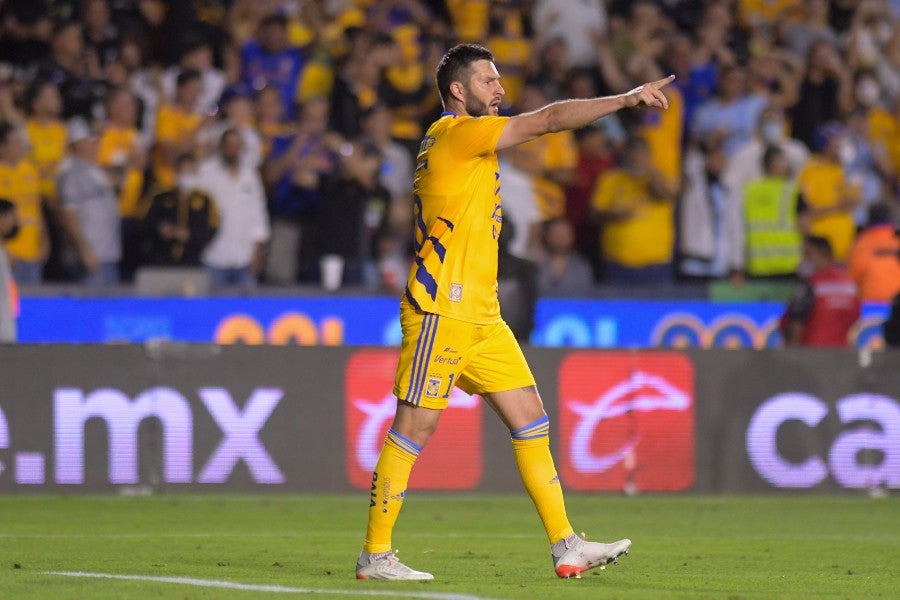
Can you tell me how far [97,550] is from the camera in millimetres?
9109

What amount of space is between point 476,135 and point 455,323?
0.84m

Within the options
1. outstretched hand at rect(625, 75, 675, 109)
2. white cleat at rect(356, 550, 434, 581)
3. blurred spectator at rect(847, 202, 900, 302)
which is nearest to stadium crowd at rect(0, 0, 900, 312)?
blurred spectator at rect(847, 202, 900, 302)

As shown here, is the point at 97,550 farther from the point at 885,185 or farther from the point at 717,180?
the point at 885,185

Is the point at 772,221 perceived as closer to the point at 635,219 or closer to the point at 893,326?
the point at 635,219

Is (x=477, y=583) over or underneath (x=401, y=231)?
underneath

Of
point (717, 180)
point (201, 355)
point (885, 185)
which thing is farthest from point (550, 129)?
point (885, 185)

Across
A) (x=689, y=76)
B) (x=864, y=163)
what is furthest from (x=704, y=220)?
(x=864, y=163)

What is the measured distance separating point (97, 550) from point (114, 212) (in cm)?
664

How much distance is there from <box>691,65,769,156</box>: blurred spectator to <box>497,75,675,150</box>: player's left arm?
34.4ft

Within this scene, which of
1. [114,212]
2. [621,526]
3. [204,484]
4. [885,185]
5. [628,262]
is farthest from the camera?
[885,185]

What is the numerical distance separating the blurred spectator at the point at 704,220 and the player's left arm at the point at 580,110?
32.9 feet

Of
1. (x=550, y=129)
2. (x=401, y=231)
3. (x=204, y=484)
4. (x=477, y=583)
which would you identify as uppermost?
(x=550, y=129)

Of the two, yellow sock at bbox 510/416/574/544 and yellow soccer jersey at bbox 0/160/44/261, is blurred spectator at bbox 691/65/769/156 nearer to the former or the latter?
yellow soccer jersey at bbox 0/160/44/261

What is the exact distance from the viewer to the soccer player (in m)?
7.46
